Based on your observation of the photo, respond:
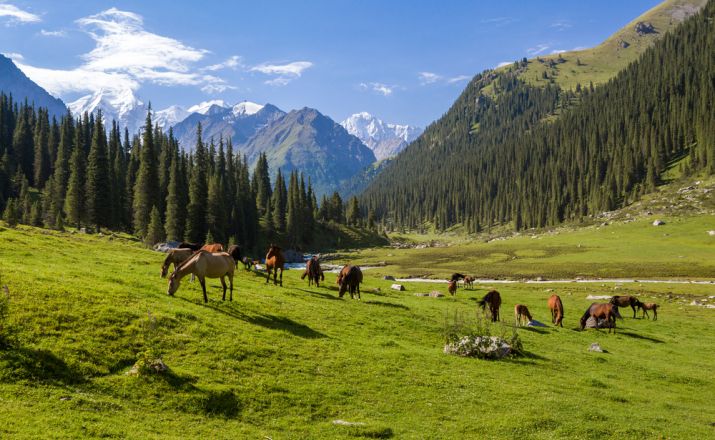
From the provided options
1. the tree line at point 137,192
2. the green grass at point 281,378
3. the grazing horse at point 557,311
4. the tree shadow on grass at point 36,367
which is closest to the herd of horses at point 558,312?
the grazing horse at point 557,311

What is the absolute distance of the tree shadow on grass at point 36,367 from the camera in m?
12.5

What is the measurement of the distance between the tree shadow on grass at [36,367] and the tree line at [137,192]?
74.8m

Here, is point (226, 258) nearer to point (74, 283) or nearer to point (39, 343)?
point (74, 283)

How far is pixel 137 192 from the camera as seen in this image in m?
102

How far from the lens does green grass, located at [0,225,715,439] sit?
40.8 ft

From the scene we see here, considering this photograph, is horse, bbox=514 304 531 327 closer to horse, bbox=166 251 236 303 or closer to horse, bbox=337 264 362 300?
horse, bbox=337 264 362 300

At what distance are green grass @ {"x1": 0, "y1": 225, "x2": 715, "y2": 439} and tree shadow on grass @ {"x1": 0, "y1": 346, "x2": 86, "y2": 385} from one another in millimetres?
40

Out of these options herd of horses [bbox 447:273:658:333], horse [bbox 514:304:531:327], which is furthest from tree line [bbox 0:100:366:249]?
horse [bbox 514:304:531:327]

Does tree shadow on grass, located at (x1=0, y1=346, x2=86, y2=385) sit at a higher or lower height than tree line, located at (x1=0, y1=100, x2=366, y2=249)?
lower

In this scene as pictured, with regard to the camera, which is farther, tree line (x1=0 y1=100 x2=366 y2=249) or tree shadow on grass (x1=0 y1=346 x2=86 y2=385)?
tree line (x1=0 y1=100 x2=366 y2=249)

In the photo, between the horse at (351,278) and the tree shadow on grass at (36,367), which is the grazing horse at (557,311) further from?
the tree shadow on grass at (36,367)

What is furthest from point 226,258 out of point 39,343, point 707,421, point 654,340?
point 654,340

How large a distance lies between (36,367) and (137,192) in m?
99.2

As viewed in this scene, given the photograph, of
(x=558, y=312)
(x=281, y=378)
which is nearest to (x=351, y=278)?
(x=558, y=312)
